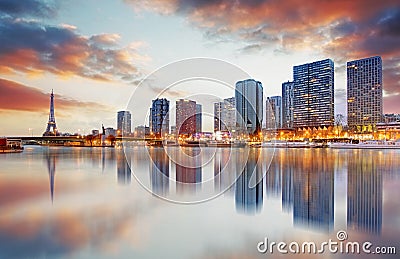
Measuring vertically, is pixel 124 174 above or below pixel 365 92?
below

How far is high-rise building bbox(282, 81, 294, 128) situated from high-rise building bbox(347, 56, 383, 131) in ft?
92.2

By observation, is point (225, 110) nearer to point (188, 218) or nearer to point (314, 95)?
point (188, 218)

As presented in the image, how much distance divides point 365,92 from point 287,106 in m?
38.4

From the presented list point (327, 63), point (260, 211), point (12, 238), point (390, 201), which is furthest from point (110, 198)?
point (327, 63)

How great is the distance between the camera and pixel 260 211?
7.22 m

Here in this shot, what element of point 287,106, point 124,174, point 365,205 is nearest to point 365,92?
point 287,106

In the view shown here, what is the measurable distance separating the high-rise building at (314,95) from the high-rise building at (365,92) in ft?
44.1

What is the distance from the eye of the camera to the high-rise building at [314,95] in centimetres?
14238

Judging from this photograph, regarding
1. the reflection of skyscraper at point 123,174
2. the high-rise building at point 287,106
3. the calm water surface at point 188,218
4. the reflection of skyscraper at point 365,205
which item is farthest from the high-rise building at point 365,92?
the calm water surface at point 188,218

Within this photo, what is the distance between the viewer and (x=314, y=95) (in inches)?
5832

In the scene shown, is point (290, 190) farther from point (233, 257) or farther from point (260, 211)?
point (233, 257)

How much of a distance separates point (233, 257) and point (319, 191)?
5.79m

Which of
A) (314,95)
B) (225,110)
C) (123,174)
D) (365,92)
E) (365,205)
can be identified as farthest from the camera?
(314,95)

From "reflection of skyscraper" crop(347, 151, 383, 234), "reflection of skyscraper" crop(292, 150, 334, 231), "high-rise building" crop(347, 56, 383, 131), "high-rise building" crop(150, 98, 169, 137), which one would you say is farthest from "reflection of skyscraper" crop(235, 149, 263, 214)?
"high-rise building" crop(347, 56, 383, 131)
